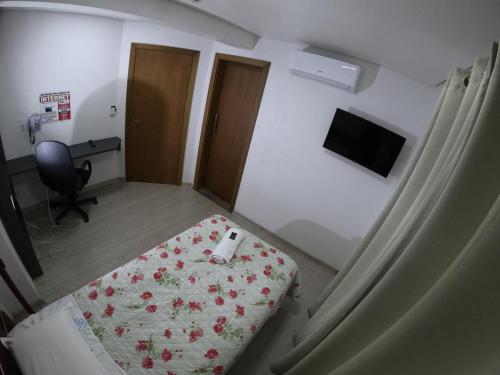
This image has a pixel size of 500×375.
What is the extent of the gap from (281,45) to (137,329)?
10.1ft

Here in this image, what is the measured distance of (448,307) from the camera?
0.35m

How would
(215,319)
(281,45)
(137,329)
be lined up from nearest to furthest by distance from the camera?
(137,329) → (215,319) → (281,45)

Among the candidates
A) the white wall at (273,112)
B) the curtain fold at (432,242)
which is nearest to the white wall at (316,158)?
the white wall at (273,112)

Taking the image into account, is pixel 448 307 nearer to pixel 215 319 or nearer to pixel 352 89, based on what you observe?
pixel 215 319

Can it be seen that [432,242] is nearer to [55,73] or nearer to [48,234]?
[48,234]

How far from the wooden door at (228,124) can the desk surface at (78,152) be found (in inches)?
49.8

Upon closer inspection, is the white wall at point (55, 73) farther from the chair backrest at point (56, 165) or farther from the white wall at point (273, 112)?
the chair backrest at point (56, 165)

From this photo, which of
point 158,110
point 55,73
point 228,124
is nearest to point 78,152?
point 55,73

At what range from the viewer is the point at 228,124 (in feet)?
12.2

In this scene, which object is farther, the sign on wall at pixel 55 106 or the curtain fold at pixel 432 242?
the sign on wall at pixel 55 106

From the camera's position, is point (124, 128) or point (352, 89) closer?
point (352, 89)

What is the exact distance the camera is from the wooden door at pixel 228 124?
330 cm

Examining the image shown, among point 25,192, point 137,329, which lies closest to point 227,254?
point 137,329

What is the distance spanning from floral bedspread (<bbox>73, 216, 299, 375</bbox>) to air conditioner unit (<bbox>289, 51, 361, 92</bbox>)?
1.86 metres
